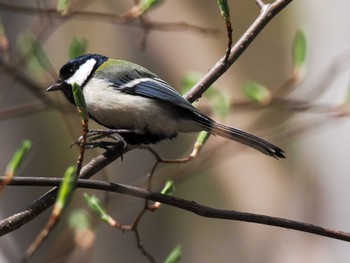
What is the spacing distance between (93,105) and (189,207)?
647mm

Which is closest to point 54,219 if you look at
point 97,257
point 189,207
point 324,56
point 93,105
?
point 189,207

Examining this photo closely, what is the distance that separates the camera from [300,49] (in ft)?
6.09

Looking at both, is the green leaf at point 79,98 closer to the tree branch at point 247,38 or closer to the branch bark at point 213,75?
the branch bark at point 213,75

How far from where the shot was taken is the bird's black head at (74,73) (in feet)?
6.25

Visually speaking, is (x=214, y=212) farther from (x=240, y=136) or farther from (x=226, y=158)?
(x=226, y=158)

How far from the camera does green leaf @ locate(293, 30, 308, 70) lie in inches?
71.1

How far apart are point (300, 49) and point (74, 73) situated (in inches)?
23.8

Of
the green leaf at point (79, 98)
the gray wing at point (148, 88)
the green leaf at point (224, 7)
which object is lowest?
the gray wing at point (148, 88)

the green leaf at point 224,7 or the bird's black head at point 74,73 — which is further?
the bird's black head at point 74,73

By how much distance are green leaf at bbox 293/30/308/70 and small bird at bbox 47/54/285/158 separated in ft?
1.03

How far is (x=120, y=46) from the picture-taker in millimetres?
3408

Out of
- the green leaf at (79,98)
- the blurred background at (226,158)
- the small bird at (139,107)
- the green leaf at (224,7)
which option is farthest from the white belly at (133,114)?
the blurred background at (226,158)

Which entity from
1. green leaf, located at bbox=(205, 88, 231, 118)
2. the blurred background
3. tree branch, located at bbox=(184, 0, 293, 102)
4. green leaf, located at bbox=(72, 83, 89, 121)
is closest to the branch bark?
tree branch, located at bbox=(184, 0, 293, 102)

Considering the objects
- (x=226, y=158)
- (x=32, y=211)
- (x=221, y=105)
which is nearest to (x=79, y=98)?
(x=32, y=211)
